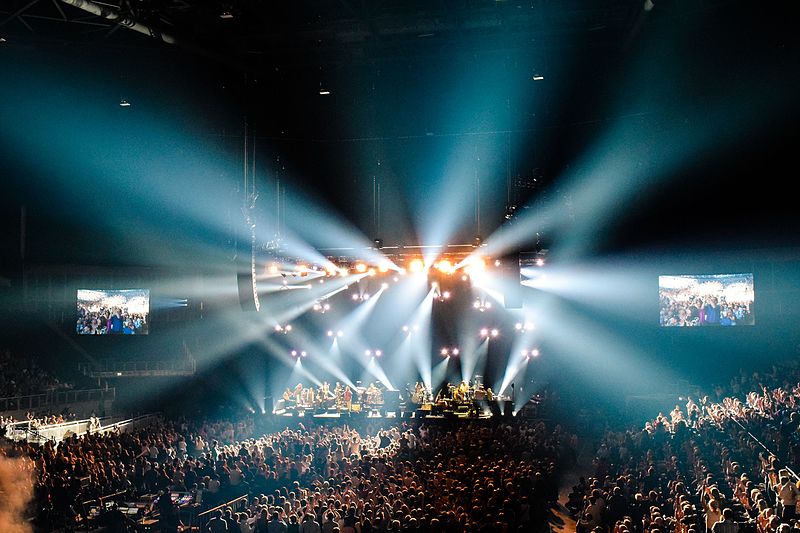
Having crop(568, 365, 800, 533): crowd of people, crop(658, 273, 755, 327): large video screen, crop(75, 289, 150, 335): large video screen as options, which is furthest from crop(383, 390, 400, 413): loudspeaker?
crop(568, 365, 800, 533): crowd of people

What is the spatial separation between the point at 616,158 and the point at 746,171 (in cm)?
295

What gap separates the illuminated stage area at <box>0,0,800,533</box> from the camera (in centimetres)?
1091

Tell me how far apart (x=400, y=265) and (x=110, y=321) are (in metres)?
10.2

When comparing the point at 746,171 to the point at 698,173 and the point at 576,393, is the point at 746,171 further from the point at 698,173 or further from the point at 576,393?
the point at 576,393

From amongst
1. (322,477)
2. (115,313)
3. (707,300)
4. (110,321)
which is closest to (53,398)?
(110,321)

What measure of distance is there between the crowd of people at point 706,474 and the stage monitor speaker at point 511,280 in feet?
11.4

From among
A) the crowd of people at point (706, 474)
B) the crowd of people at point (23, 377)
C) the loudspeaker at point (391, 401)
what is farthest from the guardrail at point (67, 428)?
the crowd of people at point (706, 474)

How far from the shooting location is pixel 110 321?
22.7 meters

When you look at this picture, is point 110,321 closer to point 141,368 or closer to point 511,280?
point 141,368

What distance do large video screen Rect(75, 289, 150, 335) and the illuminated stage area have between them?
0.34ft

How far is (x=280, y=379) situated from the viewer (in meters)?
25.5

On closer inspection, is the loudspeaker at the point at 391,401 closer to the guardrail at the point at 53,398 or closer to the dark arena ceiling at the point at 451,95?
the dark arena ceiling at the point at 451,95

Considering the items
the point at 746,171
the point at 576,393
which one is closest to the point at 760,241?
the point at 746,171

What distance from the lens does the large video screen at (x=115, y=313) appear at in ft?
74.4
